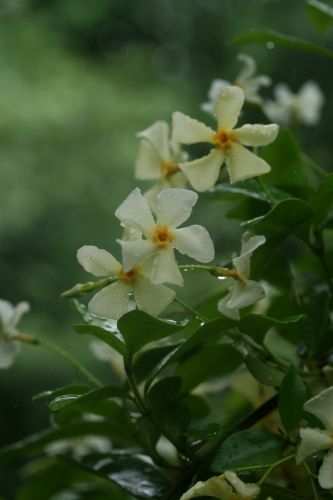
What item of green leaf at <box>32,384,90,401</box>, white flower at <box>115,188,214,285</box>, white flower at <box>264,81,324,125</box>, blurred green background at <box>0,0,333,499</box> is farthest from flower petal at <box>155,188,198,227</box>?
blurred green background at <box>0,0,333,499</box>

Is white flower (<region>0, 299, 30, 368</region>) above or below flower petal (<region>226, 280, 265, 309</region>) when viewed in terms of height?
below

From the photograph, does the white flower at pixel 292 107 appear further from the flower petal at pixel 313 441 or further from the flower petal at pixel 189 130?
the flower petal at pixel 313 441

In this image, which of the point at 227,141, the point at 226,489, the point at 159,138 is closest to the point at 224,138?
the point at 227,141

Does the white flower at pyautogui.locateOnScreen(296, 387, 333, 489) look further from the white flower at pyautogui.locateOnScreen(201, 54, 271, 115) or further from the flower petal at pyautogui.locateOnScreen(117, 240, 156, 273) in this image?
the white flower at pyautogui.locateOnScreen(201, 54, 271, 115)

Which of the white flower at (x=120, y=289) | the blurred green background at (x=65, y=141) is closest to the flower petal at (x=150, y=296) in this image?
the white flower at (x=120, y=289)

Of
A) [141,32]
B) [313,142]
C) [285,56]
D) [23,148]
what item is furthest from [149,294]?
[141,32]

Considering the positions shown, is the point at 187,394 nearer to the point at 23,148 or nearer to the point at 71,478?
the point at 71,478
